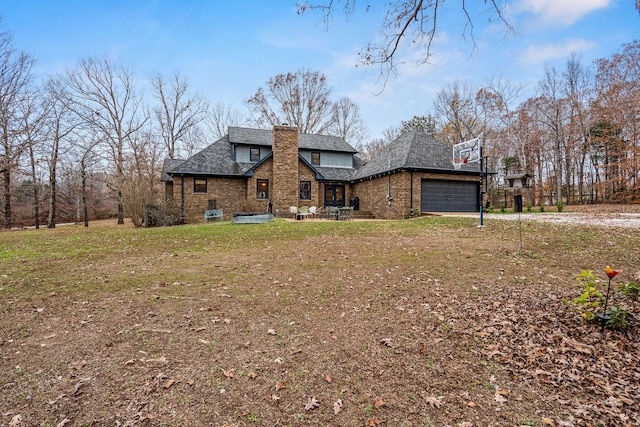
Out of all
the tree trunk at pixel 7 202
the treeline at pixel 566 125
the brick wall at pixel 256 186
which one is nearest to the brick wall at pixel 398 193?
the brick wall at pixel 256 186

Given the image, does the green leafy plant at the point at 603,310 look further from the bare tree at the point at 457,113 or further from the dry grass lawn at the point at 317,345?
the bare tree at the point at 457,113

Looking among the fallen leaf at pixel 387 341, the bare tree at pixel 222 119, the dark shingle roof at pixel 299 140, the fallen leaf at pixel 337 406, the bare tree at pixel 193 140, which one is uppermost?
the bare tree at pixel 222 119

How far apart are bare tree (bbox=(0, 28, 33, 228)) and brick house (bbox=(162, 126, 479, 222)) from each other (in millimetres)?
8323

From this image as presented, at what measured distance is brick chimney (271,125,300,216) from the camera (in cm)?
1959

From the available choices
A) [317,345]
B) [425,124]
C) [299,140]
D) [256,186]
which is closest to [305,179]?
[256,186]

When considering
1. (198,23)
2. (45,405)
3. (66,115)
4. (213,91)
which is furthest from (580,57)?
(66,115)

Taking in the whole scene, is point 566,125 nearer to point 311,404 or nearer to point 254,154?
point 254,154

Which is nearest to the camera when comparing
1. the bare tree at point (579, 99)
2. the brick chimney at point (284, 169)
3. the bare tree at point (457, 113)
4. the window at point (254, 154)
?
the brick chimney at point (284, 169)

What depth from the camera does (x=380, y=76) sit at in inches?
197

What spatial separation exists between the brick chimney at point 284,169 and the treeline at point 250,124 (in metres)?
7.31

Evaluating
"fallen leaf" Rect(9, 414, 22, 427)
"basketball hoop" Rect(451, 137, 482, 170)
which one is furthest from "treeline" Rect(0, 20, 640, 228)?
"fallen leaf" Rect(9, 414, 22, 427)

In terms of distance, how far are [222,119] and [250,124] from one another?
3333 millimetres

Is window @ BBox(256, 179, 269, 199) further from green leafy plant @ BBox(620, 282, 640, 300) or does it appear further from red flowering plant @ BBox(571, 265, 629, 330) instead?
green leafy plant @ BBox(620, 282, 640, 300)

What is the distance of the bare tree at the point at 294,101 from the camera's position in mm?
33281
